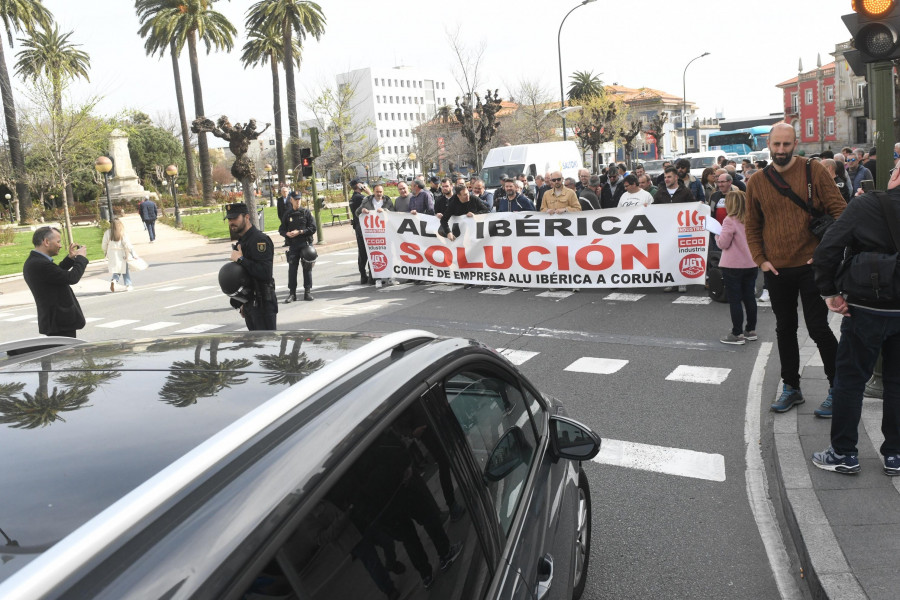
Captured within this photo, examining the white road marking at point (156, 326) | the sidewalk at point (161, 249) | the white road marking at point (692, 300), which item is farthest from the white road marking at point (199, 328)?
the white road marking at point (692, 300)

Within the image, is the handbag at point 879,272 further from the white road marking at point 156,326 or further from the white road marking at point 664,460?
the white road marking at point 156,326

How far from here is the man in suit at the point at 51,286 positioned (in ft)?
24.8

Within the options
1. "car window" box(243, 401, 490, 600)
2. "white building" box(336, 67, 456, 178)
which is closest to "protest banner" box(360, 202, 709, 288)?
"car window" box(243, 401, 490, 600)

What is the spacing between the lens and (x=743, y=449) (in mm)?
5438

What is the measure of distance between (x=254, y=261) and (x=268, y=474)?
6106mm

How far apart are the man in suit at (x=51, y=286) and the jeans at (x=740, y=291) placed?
6.68m

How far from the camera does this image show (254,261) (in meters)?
7.28

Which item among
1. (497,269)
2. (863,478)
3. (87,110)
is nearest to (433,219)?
(497,269)

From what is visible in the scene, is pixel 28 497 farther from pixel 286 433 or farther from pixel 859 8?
pixel 859 8

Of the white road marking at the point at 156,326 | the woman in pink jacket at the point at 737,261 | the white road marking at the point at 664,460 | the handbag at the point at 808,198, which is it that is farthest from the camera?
the white road marking at the point at 156,326

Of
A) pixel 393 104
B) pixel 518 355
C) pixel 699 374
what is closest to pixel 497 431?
pixel 699 374

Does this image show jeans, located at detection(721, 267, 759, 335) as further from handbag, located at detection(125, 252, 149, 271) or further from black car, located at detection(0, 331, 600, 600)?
handbag, located at detection(125, 252, 149, 271)

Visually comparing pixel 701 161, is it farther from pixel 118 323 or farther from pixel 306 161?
pixel 118 323

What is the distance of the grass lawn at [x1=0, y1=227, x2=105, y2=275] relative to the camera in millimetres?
22095
